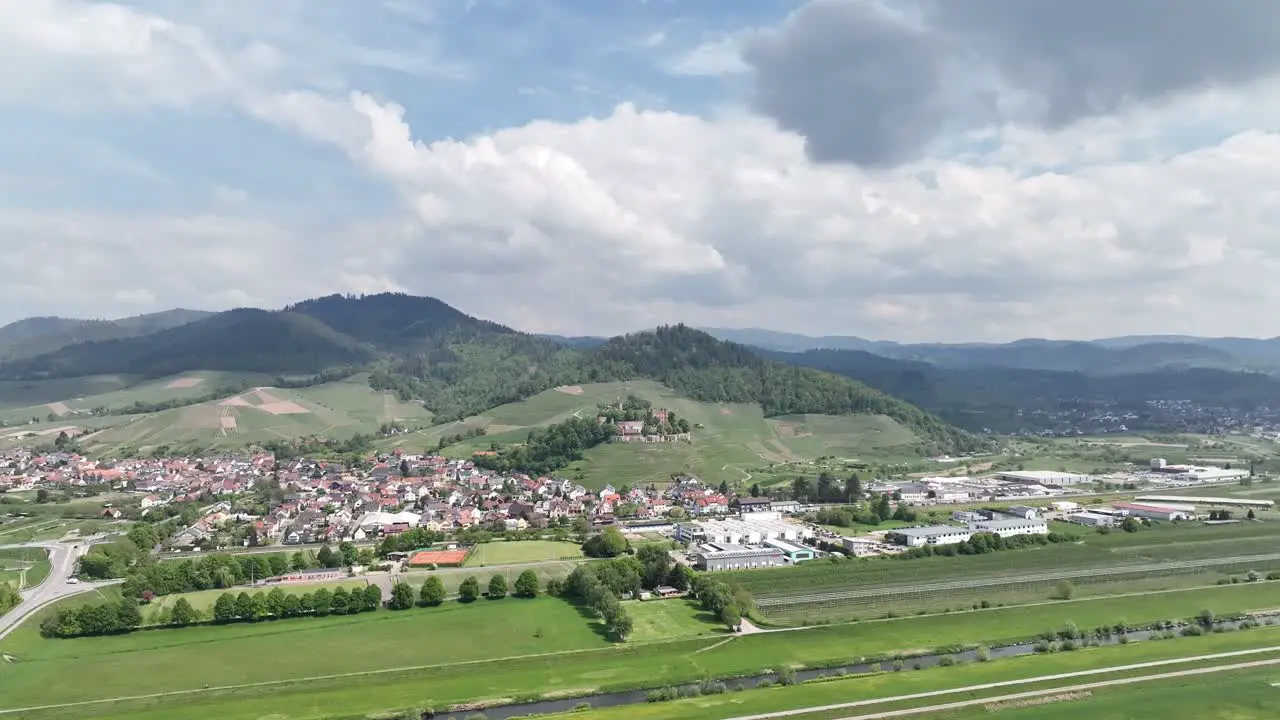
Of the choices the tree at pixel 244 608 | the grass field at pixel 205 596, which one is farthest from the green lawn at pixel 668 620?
the tree at pixel 244 608

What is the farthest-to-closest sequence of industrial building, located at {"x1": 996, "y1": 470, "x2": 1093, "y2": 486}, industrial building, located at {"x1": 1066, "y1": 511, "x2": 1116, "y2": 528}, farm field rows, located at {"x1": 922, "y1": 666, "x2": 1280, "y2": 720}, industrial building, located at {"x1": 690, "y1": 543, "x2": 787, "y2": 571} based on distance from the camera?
industrial building, located at {"x1": 996, "y1": 470, "x2": 1093, "y2": 486} → industrial building, located at {"x1": 1066, "y1": 511, "x2": 1116, "y2": 528} → industrial building, located at {"x1": 690, "y1": 543, "x2": 787, "y2": 571} → farm field rows, located at {"x1": 922, "y1": 666, "x2": 1280, "y2": 720}

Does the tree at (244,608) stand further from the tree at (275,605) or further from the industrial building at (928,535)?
the industrial building at (928,535)

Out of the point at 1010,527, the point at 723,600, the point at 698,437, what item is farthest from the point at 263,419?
the point at 1010,527

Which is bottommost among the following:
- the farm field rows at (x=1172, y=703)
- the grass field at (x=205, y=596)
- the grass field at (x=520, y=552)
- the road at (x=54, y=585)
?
the farm field rows at (x=1172, y=703)

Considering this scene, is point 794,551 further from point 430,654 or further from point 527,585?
point 430,654

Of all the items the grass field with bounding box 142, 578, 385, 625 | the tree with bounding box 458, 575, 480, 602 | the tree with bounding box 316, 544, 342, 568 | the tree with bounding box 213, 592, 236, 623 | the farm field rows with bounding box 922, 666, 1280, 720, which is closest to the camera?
the farm field rows with bounding box 922, 666, 1280, 720

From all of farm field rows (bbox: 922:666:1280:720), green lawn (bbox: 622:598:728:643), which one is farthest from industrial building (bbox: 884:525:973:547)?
farm field rows (bbox: 922:666:1280:720)

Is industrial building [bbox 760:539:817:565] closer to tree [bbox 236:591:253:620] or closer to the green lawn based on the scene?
the green lawn

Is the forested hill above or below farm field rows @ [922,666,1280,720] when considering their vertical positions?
above
